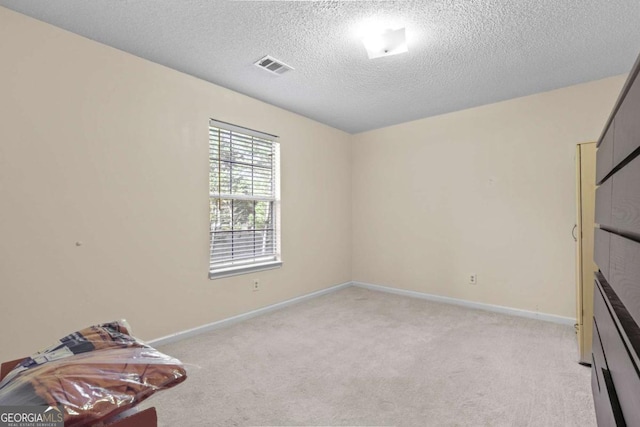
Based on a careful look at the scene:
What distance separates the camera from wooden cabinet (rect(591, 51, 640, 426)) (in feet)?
2.43

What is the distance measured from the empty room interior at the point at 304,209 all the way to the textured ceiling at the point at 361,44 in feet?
0.07

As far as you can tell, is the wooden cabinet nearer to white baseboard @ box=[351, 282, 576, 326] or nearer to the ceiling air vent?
the ceiling air vent

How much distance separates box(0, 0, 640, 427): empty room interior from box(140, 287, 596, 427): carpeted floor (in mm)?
19

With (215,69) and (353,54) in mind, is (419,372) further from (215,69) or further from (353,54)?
(215,69)

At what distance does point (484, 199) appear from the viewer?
3680mm

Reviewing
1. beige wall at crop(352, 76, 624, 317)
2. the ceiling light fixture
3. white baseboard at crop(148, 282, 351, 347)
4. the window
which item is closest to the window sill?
the window

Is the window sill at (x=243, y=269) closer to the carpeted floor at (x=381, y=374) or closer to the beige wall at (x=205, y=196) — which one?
the beige wall at (x=205, y=196)

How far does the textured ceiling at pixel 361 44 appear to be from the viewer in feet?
6.48

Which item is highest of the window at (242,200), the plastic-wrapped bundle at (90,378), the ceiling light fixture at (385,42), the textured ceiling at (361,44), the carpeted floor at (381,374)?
the textured ceiling at (361,44)

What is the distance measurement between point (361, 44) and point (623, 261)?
7.16 ft

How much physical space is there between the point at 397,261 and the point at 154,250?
124 inches

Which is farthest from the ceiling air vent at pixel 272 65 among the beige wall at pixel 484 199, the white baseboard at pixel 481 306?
the white baseboard at pixel 481 306

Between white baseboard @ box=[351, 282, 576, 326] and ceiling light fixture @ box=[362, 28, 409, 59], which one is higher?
ceiling light fixture @ box=[362, 28, 409, 59]

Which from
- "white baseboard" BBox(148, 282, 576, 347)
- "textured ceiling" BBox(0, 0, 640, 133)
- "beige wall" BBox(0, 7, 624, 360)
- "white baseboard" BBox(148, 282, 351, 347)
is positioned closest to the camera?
"textured ceiling" BBox(0, 0, 640, 133)
